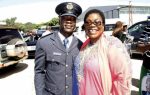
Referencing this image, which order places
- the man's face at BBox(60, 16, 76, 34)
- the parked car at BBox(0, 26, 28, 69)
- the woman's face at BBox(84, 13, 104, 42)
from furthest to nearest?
the parked car at BBox(0, 26, 28, 69) < the man's face at BBox(60, 16, 76, 34) < the woman's face at BBox(84, 13, 104, 42)

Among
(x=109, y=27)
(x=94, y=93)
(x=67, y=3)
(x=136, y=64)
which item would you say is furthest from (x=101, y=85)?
(x=109, y=27)

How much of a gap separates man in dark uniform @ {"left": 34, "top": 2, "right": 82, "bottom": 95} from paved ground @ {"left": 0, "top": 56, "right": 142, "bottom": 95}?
4.59m

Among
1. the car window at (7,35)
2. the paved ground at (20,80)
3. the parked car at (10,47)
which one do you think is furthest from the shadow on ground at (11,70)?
the car window at (7,35)

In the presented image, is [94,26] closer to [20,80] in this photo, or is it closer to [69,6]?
[69,6]

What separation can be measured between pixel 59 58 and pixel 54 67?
91mm

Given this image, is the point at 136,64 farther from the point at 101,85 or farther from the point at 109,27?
the point at 101,85

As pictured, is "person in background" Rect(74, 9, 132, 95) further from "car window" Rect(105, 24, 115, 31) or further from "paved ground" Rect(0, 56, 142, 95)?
"car window" Rect(105, 24, 115, 31)

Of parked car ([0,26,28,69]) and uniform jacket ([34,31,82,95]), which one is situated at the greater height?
uniform jacket ([34,31,82,95])

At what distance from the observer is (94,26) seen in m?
2.66

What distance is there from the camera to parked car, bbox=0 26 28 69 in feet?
36.0

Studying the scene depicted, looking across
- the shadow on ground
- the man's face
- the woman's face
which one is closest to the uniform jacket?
the man's face

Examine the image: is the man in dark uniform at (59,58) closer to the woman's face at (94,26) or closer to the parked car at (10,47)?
the woman's face at (94,26)

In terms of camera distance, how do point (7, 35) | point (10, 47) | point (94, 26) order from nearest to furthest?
point (94, 26), point (10, 47), point (7, 35)

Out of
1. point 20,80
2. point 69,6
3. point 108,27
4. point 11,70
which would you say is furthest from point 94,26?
point 108,27
